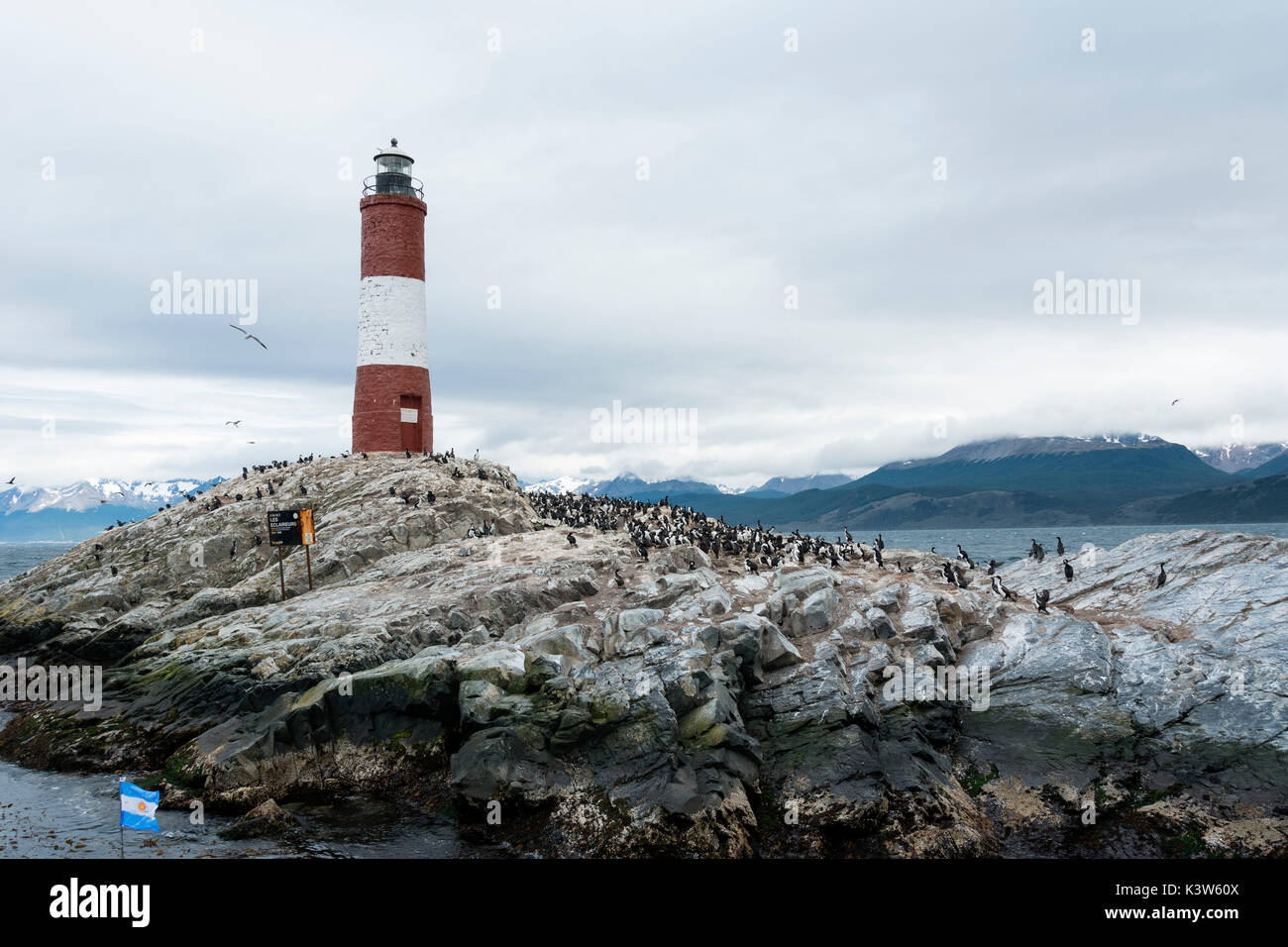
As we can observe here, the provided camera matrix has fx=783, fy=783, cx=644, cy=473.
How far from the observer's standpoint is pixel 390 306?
4909 centimetres

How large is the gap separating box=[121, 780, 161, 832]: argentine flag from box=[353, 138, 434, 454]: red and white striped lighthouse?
115ft

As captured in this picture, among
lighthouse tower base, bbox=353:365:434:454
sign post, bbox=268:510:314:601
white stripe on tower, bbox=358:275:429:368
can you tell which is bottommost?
sign post, bbox=268:510:314:601

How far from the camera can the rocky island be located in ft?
62.1

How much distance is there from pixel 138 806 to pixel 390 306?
37144mm

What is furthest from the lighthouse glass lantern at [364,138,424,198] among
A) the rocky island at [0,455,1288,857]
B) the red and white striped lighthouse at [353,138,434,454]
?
the rocky island at [0,455,1288,857]

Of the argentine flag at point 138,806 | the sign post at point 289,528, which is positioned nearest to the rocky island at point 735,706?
the sign post at point 289,528

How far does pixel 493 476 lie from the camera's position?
166ft

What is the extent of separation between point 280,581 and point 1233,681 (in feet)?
121

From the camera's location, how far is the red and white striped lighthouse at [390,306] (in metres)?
49.0

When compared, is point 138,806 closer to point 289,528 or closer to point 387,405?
point 289,528

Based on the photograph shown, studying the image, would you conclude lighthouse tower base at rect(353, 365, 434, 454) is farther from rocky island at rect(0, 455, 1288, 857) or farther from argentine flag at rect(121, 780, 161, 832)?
argentine flag at rect(121, 780, 161, 832)

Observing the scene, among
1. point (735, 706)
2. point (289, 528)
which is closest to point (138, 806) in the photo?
point (735, 706)
